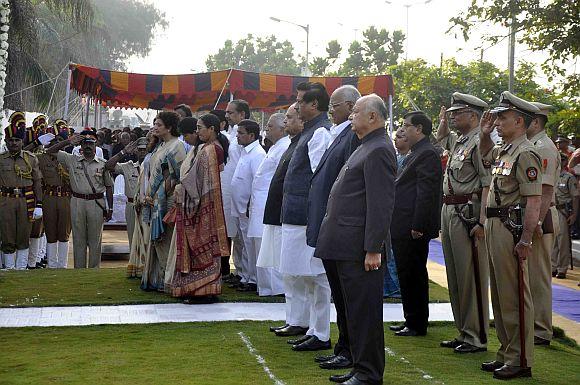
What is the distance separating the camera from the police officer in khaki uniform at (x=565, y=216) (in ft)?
47.3

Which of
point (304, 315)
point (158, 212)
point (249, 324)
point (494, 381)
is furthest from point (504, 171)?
point (158, 212)

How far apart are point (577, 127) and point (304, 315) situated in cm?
1132

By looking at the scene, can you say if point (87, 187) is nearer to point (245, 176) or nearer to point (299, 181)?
point (245, 176)

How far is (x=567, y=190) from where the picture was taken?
14594mm

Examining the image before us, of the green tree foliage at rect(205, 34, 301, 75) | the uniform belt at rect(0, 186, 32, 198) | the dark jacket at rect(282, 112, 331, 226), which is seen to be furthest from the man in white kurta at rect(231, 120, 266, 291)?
the green tree foliage at rect(205, 34, 301, 75)

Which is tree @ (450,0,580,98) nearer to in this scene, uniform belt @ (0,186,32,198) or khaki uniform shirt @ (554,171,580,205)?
khaki uniform shirt @ (554,171,580,205)

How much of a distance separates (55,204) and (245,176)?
3851 mm

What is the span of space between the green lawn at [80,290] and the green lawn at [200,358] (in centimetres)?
153

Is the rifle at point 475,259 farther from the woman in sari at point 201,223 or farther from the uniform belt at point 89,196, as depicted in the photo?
the uniform belt at point 89,196

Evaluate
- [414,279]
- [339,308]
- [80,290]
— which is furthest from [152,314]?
[339,308]

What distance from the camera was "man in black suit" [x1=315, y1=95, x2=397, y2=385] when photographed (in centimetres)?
652

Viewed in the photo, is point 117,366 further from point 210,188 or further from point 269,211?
point 210,188

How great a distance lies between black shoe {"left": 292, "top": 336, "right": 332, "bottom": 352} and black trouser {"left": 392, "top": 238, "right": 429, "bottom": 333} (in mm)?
1130

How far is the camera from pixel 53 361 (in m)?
7.47
